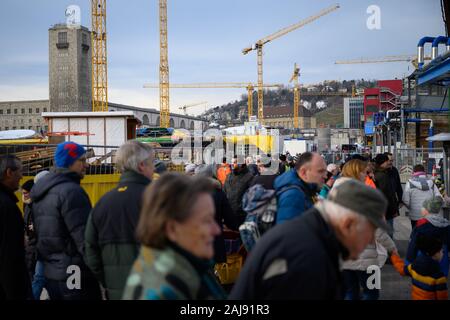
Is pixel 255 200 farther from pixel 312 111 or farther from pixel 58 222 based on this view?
pixel 312 111

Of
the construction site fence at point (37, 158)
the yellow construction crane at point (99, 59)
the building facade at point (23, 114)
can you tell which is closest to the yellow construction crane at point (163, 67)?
the yellow construction crane at point (99, 59)

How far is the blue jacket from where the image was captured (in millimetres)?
4004

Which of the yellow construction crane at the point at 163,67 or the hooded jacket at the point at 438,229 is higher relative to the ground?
the yellow construction crane at the point at 163,67

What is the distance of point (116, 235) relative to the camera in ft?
11.7

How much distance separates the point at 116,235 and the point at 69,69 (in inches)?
4816

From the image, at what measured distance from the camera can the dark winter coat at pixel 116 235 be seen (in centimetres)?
357

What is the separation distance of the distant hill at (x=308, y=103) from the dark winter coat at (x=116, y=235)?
164 metres

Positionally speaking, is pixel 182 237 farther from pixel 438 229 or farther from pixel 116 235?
pixel 438 229

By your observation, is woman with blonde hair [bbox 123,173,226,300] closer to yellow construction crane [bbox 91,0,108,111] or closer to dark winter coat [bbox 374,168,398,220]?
dark winter coat [bbox 374,168,398,220]

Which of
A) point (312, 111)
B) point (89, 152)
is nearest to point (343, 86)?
point (312, 111)

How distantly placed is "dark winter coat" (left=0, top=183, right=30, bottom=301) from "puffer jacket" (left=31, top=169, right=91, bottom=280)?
165 millimetres

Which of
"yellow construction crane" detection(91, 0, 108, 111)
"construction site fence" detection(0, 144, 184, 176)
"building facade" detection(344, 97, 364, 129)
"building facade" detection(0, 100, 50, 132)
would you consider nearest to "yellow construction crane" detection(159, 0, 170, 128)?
"yellow construction crane" detection(91, 0, 108, 111)

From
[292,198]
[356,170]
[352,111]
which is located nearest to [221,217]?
[356,170]

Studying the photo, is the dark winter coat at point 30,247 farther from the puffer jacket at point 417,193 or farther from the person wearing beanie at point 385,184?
the puffer jacket at point 417,193
